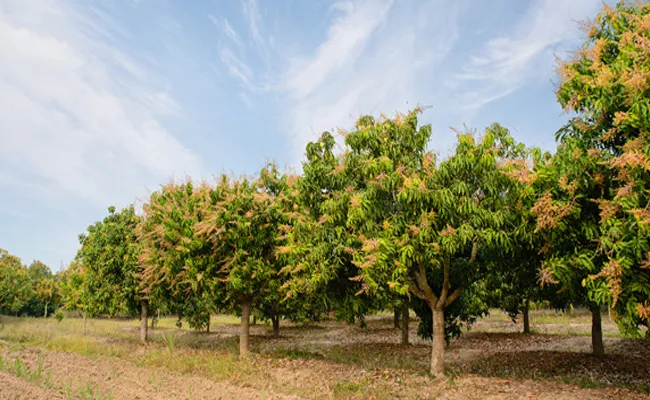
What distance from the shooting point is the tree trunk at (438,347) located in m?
12.7

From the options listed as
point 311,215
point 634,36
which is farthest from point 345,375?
point 634,36

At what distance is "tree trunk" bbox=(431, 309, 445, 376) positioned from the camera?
12672mm

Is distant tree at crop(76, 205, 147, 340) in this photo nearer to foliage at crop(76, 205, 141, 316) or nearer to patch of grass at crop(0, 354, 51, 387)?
foliage at crop(76, 205, 141, 316)

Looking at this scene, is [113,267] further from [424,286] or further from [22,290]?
[22,290]

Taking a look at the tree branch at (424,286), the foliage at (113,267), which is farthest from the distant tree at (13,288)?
Answer: the tree branch at (424,286)

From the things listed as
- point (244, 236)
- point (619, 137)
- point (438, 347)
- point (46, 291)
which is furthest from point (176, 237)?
point (46, 291)

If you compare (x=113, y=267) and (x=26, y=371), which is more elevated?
(x=113, y=267)

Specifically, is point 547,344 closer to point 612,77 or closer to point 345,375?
point 345,375

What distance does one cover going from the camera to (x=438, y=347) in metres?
12.8

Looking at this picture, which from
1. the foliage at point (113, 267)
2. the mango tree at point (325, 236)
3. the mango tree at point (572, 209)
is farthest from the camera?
the foliage at point (113, 267)

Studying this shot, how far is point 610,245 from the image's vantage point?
8.05 meters

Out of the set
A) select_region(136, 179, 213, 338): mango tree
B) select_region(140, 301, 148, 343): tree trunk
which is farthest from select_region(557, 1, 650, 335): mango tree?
select_region(140, 301, 148, 343): tree trunk

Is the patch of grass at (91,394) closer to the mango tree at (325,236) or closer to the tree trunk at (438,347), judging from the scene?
the mango tree at (325,236)

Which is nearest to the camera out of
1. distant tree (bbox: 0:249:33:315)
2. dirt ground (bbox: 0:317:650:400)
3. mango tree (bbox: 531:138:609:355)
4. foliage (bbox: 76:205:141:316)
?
mango tree (bbox: 531:138:609:355)
